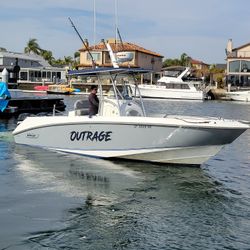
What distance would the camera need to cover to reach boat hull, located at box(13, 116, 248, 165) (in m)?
12.7

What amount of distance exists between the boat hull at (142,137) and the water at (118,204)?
0.30 metres

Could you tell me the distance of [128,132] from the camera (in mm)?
13180

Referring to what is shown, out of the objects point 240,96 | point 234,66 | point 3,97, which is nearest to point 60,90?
point 240,96

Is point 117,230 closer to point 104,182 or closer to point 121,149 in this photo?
point 104,182

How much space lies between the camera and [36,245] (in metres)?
7.21

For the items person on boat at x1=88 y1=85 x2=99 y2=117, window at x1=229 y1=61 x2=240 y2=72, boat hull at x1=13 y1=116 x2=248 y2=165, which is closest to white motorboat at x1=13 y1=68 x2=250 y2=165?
boat hull at x1=13 y1=116 x2=248 y2=165

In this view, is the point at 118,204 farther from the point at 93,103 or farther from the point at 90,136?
the point at 93,103

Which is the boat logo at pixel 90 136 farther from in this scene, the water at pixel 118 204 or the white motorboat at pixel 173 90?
the white motorboat at pixel 173 90

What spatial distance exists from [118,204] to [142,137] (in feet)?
12.6

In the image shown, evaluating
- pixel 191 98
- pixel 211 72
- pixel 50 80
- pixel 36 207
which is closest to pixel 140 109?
pixel 36 207

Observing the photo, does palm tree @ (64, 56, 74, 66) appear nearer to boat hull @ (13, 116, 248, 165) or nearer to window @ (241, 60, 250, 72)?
window @ (241, 60, 250, 72)

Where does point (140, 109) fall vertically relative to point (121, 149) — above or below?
above

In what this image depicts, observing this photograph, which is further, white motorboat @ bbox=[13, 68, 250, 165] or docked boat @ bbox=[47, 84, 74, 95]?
docked boat @ bbox=[47, 84, 74, 95]

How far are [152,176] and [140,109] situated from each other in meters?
2.71
